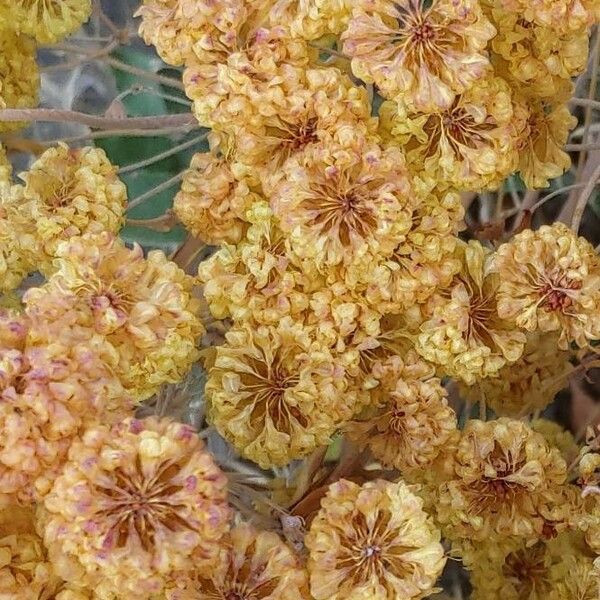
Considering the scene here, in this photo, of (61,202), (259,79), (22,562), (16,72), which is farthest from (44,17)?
(22,562)

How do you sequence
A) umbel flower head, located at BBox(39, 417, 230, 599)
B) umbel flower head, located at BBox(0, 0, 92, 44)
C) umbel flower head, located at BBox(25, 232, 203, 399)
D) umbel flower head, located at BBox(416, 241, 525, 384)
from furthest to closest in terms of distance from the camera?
umbel flower head, located at BBox(0, 0, 92, 44)
umbel flower head, located at BBox(416, 241, 525, 384)
umbel flower head, located at BBox(25, 232, 203, 399)
umbel flower head, located at BBox(39, 417, 230, 599)

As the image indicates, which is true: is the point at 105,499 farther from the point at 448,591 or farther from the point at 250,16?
the point at 448,591

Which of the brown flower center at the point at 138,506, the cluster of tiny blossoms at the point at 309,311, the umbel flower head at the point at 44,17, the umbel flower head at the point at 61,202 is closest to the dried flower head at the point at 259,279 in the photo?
the cluster of tiny blossoms at the point at 309,311

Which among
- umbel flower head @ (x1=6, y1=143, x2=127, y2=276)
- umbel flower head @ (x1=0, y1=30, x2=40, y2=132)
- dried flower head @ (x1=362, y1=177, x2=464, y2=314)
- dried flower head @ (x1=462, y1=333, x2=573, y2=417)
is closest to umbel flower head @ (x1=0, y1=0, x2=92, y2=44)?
umbel flower head @ (x1=0, y1=30, x2=40, y2=132)

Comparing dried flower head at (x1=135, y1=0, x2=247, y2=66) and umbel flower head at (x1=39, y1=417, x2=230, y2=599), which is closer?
umbel flower head at (x1=39, y1=417, x2=230, y2=599)

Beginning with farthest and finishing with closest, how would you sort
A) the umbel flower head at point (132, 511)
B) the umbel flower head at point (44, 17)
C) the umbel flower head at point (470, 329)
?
1. the umbel flower head at point (44, 17)
2. the umbel flower head at point (470, 329)
3. the umbel flower head at point (132, 511)

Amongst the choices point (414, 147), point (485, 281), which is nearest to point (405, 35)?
point (414, 147)

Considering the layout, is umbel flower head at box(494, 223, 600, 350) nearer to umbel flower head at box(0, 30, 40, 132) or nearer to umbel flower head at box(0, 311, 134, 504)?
umbel flower head at box(0, 311, 134, 504)

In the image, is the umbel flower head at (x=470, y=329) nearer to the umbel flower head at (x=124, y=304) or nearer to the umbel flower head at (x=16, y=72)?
the umbel flower head at (x=124, y=304)

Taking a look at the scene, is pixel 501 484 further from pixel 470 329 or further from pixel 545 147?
pixel 545 147
